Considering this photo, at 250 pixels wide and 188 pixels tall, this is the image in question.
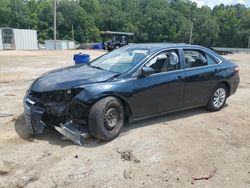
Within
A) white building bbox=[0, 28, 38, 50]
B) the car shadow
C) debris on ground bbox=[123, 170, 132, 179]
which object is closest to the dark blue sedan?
the car shadow

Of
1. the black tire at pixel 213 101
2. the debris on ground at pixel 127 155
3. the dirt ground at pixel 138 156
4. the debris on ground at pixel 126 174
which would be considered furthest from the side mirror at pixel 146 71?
the black tire at pixel 213 101

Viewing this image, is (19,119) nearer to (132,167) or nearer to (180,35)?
(132,167)

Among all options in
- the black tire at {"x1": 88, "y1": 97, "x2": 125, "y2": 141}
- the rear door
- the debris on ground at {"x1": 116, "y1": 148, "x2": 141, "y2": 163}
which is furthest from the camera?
the rear door

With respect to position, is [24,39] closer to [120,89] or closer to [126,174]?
[120,89]

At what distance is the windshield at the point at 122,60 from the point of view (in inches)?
203

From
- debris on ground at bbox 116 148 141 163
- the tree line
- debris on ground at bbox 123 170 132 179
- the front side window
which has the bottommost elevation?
debris on ground at bbox 123 170 132 179

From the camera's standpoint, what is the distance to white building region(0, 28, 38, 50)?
35.8 meters

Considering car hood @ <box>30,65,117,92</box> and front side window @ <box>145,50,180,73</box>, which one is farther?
front side window @ <box>145,50,180,73</box>

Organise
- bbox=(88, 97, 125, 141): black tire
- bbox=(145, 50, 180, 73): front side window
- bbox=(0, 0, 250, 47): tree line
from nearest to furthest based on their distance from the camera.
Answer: bbox=(88, 97, 125, 141): black tire < bbox=(145, 50, 180, 73): front side window < bbox=(0, 0, 250, 47): tree line

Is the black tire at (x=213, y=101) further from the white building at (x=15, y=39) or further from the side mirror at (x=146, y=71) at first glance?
the white building at (x=15, y=39)

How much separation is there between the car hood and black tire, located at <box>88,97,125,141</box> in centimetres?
42

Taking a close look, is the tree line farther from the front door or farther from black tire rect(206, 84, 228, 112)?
the front door

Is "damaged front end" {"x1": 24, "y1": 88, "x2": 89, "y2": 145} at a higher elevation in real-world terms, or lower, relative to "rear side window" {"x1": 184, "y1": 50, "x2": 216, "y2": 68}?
lower

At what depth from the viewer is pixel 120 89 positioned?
4.70 meters
